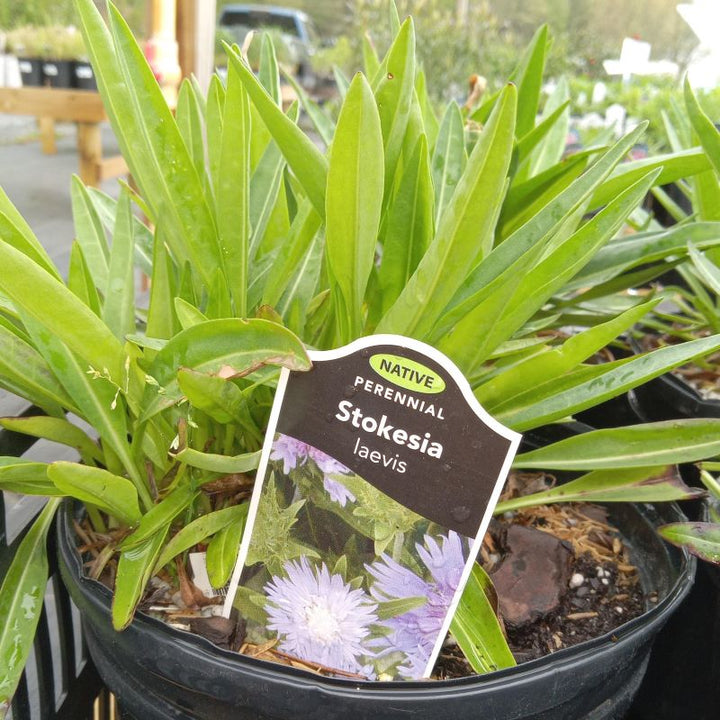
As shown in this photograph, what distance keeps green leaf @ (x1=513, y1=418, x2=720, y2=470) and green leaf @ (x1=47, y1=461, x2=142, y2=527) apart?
28 cm

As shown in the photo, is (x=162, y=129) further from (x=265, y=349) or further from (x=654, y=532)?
(x=654, y=532)

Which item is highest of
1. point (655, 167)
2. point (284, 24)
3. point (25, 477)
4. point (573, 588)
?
point (284, 24)

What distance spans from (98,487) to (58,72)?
4106 mm

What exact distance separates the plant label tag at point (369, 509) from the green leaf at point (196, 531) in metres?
0.03

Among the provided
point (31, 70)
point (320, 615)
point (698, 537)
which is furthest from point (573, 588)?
point (31, 70)

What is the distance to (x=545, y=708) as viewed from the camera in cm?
45

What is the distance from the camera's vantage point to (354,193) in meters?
0.47

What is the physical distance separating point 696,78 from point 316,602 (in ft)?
4.47

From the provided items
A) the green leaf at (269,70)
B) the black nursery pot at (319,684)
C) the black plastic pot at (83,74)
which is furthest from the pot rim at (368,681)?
the black plastic pot at (83,74)

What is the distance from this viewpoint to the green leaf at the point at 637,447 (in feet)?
1.74

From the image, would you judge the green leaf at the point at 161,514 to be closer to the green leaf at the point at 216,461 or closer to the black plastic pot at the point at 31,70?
the green leaf at the point at 216,461

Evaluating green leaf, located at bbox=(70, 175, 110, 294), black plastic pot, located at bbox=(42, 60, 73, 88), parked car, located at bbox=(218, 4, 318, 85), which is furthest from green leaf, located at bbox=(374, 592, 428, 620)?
parked car, located at bbox=(218, 4, 318, 85)

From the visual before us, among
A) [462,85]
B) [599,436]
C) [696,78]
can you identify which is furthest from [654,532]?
[462,85]

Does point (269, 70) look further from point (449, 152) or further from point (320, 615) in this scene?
point (320, 615)
